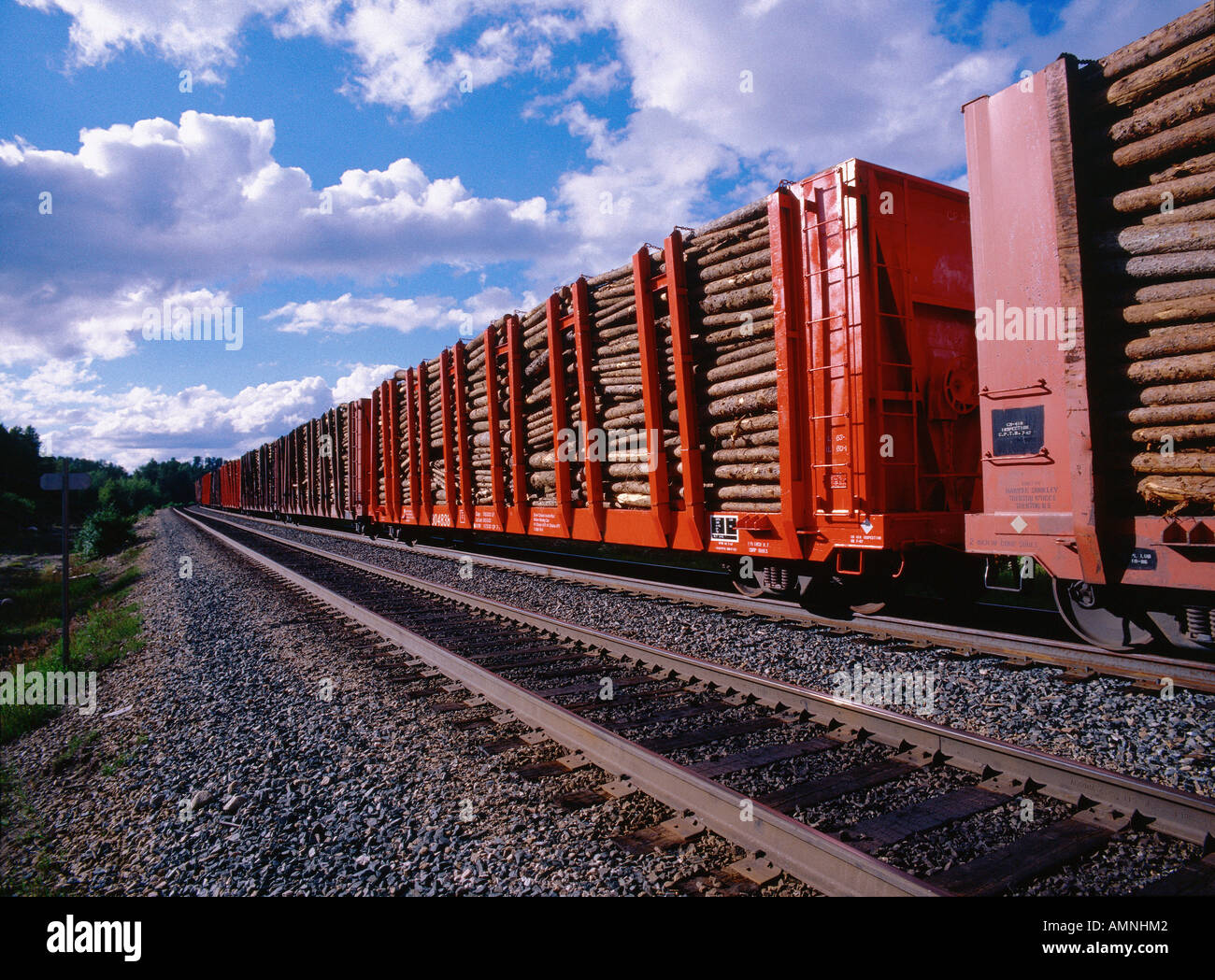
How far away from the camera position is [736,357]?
24.3 ft

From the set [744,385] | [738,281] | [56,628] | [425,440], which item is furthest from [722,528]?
[56,628]

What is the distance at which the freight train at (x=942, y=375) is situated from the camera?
14.7ft

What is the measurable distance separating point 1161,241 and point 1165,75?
107 cm

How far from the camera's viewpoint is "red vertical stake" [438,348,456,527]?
552 inches

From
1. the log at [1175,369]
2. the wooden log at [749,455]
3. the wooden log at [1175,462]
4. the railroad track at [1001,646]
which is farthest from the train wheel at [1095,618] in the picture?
the wooden log at [749,455]

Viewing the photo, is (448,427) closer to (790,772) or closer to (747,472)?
(747,472)

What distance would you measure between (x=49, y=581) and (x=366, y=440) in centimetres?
1463

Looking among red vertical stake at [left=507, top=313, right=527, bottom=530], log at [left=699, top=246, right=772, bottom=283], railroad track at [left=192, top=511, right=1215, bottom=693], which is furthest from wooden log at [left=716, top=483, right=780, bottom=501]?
red vertical stake at [left=507, top=313, right=527, bottom=530]

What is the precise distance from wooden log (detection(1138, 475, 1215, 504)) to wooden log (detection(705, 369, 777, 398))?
3214 mm

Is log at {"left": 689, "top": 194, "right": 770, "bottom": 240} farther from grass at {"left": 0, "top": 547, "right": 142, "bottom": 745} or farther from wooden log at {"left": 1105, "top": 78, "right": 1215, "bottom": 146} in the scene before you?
grass at {"left": 0, "top": 547, "right": 142, "bottom": 745}

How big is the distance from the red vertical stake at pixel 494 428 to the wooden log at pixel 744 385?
515 centimetres
